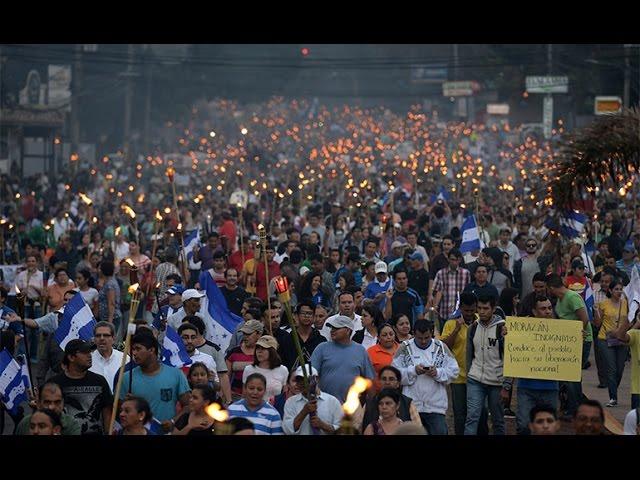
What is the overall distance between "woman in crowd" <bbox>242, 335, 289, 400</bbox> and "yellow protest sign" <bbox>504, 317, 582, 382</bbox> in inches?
72.6

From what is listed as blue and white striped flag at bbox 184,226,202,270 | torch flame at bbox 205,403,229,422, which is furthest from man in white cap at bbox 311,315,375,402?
blue and white striped flag at bbox 184,226,202,270

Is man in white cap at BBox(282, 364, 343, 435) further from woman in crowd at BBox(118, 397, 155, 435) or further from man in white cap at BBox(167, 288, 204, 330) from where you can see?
Result: man in white cap at BBox(167, 288, 204, 330)

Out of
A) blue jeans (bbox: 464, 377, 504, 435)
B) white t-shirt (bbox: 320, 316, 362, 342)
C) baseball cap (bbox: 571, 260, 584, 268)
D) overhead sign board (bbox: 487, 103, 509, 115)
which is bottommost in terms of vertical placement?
blue jeans (bbox: 464, 377, 504, 435)

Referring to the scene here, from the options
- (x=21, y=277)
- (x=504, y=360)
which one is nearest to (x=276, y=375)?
(x=504, y=360)

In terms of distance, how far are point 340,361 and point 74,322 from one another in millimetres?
2673

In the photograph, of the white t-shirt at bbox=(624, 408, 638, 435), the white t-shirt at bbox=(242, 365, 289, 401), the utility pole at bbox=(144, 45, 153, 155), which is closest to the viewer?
the white t-shirt at bbox=(624, 408, 638, 435)

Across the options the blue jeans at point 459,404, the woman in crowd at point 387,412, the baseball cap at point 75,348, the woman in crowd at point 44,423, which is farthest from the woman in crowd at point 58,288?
Answer: the woman in crowd at point 44,423

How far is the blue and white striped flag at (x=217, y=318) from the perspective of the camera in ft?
47.8

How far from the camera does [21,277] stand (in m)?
18.9

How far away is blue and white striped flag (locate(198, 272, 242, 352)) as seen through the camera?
14.6m

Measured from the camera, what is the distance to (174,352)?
40.4 feet

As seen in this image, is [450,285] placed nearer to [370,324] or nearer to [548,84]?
[370,324]

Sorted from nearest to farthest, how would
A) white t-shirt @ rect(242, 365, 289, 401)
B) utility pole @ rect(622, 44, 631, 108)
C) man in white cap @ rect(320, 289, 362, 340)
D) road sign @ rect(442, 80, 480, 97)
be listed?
white t-shirt @ rect(242, 365, 289, 401)
man in white cap @ rect(320, 289, 362, 340)
utility pole @ rect(622, 44, 631, 108)
road sign @ rect(442, 80, 480, 97)
